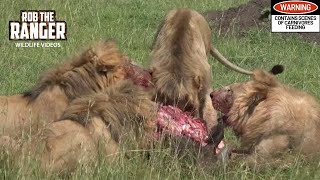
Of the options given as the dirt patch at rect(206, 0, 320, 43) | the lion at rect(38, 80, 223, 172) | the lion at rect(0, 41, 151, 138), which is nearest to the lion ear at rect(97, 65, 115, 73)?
the lion at rect(0, 41, 151, 138)

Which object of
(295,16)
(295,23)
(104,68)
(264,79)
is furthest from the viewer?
(295,16)

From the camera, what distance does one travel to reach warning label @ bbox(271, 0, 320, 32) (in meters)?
10.7

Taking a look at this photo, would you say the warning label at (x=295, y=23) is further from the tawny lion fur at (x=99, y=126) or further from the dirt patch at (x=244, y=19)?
the tawny lion fur at (x=99, y=126)

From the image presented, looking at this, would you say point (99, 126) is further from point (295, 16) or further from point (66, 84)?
point (295, 16)

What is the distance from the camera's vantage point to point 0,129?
17.4 feet

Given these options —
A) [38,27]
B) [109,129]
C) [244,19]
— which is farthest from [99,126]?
[244,19]

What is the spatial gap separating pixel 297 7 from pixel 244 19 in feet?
3.96

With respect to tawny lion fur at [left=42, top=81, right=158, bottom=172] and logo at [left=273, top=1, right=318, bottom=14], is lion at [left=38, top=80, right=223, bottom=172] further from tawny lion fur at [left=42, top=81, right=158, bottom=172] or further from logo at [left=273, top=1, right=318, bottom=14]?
logo at [left=273, top=1, right=318, bottom=14]

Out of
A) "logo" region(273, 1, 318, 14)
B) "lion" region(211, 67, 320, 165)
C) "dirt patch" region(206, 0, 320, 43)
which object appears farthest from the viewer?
"logo" region(273, 1, 318, 14)

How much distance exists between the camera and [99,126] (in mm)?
4664

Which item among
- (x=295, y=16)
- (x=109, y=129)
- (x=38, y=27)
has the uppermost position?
(x=109, y=129)

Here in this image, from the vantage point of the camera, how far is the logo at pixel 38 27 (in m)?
9.49

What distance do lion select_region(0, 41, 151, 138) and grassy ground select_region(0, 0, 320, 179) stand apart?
2.98ft

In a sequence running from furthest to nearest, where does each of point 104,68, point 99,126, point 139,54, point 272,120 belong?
point 139,54, point 104,68, point 272,120, point 99,126
